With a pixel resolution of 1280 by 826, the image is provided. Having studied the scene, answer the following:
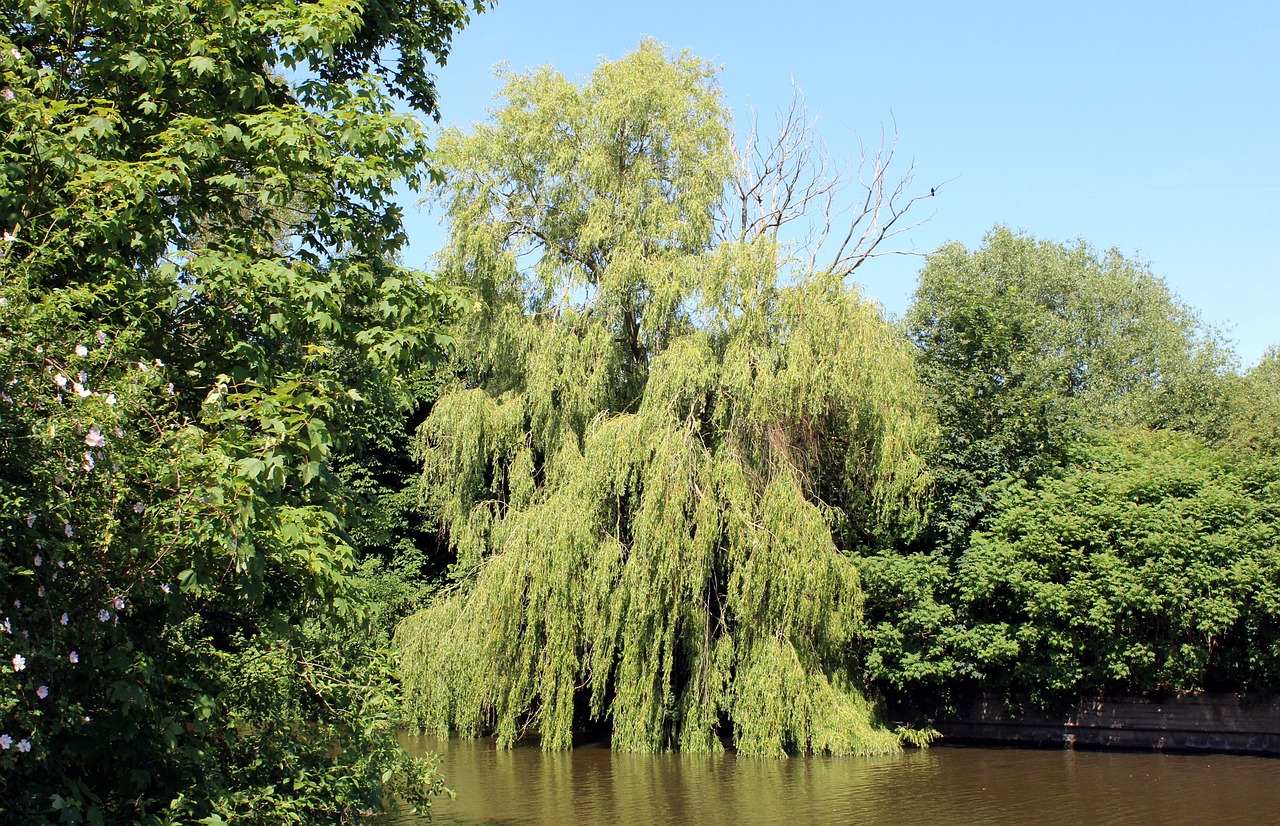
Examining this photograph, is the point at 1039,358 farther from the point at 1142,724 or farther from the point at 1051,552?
the point at 1142,724

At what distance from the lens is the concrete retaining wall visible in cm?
1758

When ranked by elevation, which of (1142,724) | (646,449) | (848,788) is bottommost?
(848,788)

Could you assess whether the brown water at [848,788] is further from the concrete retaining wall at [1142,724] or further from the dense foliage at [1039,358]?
the dense foliage at [1039,358]

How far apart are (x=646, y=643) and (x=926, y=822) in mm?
5032

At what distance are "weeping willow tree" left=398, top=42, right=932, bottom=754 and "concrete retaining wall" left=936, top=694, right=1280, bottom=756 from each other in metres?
3.17

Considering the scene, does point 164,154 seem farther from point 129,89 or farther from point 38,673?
point 38,673

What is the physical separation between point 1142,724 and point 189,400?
17199mm

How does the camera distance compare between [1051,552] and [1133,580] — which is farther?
[1051,552]

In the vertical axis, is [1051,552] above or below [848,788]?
above

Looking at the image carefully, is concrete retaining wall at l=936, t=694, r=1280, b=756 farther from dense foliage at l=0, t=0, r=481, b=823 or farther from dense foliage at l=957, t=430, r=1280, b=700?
dense foliage at l=0, t=0, r=481, b=823

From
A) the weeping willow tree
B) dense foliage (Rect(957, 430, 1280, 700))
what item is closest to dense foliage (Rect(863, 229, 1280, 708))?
dense foliage (Rect(957, 430, 1280, 700))

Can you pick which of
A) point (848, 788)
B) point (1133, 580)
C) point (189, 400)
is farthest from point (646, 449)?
point (189, 400)

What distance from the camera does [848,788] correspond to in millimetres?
13445

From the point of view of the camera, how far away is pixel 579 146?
18.6m
